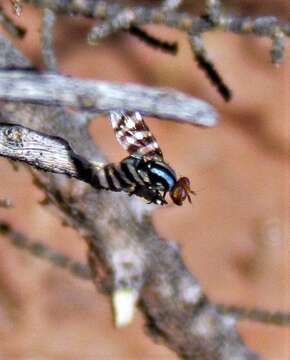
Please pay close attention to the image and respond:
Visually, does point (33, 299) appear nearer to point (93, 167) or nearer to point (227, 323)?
point (227, 323)

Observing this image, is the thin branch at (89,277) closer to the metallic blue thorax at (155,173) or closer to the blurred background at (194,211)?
the metallic blue thorax at (155,173)

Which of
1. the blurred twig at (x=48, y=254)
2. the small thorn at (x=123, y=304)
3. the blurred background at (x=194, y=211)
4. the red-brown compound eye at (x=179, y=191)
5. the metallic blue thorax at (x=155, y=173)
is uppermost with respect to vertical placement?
the metallic blue thorax at (x=155, y=173)

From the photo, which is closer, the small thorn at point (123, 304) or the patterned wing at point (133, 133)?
the patterned wing at point (133, 133)

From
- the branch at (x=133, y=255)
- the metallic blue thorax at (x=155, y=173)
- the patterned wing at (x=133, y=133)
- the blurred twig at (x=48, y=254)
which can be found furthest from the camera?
the blurred twig at (x=48, y=254)

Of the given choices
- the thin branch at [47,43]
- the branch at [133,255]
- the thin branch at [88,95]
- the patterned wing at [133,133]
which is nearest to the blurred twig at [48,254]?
the branch at [133,255]

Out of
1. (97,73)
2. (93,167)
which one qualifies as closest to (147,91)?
(93,167)

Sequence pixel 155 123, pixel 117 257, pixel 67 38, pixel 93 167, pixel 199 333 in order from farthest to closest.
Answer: pixel 67 38 < pixel 155 123 < pixel 199 333 < pixel 117 257 < pixel 93 167

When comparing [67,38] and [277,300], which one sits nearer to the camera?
[277,300]
